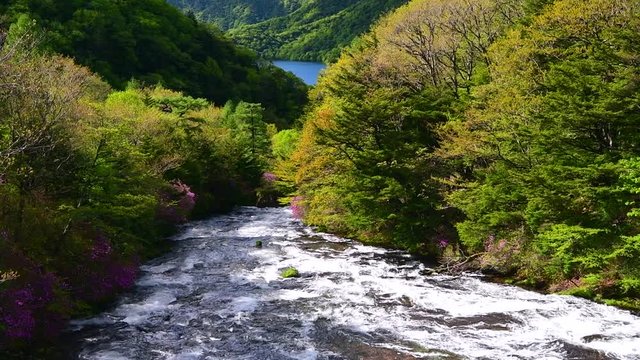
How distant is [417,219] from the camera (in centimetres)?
3666

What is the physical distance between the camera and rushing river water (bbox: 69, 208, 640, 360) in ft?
63.8

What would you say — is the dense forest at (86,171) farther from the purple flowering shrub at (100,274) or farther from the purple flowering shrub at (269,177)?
the purple flowering shrub at (269,177)

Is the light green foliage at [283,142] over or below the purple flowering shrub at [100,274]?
over

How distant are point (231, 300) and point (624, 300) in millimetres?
18638

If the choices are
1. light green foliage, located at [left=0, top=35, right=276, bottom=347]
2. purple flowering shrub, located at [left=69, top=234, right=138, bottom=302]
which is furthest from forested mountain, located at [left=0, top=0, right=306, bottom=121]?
purple flowering shrub, located at [left=69, top=234, right=138, bottom=302]

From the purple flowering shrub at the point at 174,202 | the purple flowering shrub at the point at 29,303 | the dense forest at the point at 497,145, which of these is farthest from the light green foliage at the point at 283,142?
the purple flowering shrub at the point at 29,303

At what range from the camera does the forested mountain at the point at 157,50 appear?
87562 millimetres

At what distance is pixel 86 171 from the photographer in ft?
77.8

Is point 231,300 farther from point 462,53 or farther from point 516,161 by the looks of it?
point 462,53

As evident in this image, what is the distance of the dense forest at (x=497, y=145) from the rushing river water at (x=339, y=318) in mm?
2653

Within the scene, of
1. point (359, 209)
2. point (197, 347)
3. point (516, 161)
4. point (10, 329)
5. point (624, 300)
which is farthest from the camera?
point (359, 209)

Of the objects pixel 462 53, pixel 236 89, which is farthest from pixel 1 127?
pixel 236 89

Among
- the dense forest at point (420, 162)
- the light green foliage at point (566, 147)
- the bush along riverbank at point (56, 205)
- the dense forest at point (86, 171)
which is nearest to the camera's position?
the bush along riverbank at point (56, 205)

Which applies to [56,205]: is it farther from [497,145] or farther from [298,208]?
[298,208]
